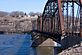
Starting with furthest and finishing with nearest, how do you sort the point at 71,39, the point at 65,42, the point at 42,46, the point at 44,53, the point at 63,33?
the point at 42,46, the point at 44,53, the point at 63,33, the point at 65,42, the point at 71,39

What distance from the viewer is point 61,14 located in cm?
4412

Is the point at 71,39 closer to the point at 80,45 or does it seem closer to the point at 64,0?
the point at 80,45

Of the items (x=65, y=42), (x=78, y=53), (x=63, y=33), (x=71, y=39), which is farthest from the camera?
(x=63, y=33)

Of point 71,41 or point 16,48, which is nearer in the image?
point 71,41

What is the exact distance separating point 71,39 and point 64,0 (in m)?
11.6

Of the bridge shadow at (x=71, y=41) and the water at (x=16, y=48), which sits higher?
the bridge shadow at (x=71, y=41)

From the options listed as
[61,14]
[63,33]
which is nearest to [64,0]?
[61,14]

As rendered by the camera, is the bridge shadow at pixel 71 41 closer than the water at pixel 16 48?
Yes

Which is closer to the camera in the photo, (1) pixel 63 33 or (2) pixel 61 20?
(1) pixel 63 33

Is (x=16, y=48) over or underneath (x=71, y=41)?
underneath

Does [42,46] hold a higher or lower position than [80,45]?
Result: lower

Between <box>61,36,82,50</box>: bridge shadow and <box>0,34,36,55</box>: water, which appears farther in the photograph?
<box>0,34,36,55</box>: water

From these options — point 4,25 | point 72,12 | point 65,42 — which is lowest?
point 4,25

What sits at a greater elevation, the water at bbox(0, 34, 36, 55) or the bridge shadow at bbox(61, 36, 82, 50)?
the bridge shadow at bbox(61, 36, 82, 50)
